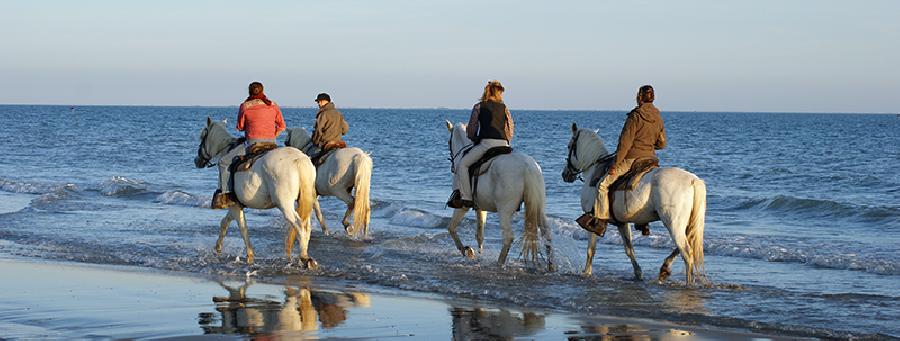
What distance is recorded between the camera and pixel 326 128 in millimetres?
16672

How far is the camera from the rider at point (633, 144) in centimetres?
1173

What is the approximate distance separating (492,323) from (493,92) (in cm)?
412

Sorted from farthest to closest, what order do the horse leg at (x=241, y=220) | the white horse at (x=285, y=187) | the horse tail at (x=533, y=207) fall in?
the horse leg at (x=241, y=220)
the white horse at (x=285, y=187)
the horse tail at (x=533, y=207)

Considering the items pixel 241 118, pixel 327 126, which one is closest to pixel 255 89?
pixel 241 118

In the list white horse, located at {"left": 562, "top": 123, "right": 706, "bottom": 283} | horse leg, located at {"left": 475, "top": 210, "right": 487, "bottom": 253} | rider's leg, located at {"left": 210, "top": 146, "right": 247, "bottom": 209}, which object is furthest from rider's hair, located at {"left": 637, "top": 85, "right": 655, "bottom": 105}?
rider's leg, located at {"left": 210, "top": 146, "right": 247, "bottom": 209}

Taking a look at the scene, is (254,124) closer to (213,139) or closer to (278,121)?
(278,121)

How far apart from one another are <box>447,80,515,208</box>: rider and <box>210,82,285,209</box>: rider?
7.63 ft

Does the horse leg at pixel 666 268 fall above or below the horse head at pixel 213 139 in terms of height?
below

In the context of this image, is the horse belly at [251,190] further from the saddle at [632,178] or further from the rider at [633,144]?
the saddle at [632,178]

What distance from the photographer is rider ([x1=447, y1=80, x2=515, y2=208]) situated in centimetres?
1298

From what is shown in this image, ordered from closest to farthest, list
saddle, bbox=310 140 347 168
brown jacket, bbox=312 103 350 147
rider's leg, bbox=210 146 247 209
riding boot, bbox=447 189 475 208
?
riding boot, bbox=447 189 475 208
rider's leg, bbox=210 146 247 209
brown jacket, bbox=312 103 350 147
saddle, bbox=310 140 347 168

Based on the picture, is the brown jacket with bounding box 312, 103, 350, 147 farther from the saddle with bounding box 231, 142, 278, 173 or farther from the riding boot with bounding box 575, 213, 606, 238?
the riding boot with bounding box 575, 213, 606, 238

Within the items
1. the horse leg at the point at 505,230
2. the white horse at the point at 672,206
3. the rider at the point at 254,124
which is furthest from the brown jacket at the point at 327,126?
the white horse at the point at 672,206

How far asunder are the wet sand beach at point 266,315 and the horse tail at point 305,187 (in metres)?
1.09
